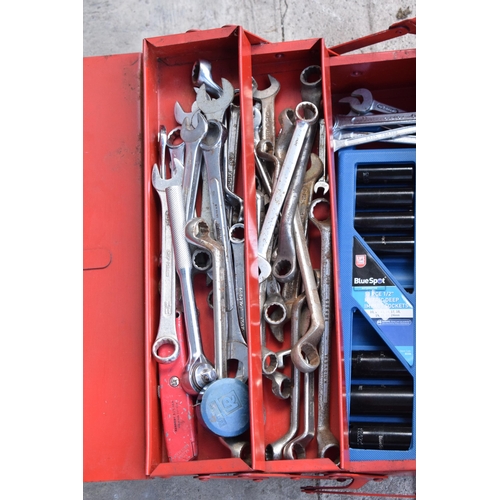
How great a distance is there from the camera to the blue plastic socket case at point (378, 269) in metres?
1.18

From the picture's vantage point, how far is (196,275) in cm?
122

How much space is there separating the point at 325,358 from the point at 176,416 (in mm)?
317

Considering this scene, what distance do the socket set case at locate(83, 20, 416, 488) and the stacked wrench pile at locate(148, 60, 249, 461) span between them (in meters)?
0.02

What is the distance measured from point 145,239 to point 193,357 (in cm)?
25

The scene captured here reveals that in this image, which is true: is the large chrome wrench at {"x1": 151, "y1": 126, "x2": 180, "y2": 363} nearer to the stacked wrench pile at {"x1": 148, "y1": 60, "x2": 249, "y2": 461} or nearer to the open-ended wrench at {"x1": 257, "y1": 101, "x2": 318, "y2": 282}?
the stacked wrench pile at {"x1": 148, "y1": 60, "x2": 249, "y2": 461}

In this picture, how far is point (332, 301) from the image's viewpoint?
1.19 meters

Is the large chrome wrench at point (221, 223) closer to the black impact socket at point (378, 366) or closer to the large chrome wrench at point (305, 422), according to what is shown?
the large chrome wrench at point (305, 422)

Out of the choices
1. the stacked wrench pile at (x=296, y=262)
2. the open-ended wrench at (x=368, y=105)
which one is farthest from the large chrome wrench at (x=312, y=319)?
the open-ended wrench at (x=368, y=105)

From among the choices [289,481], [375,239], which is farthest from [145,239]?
[289,481]

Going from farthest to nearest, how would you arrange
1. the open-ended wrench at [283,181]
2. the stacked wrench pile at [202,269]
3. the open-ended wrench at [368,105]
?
the open-ended wrench at [368,105] < the open-ended wrench at [283,181] < the stacked wrench pile at [202,269]

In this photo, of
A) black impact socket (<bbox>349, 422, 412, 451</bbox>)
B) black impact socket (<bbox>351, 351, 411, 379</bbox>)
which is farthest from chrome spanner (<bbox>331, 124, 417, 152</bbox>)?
black impact socket (<bbox>349, 422, 412, 451</bbox>)

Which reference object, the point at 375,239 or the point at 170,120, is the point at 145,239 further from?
the point at 375,239

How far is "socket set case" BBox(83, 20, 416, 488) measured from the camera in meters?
1.12

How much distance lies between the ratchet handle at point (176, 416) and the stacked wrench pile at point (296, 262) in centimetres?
16
